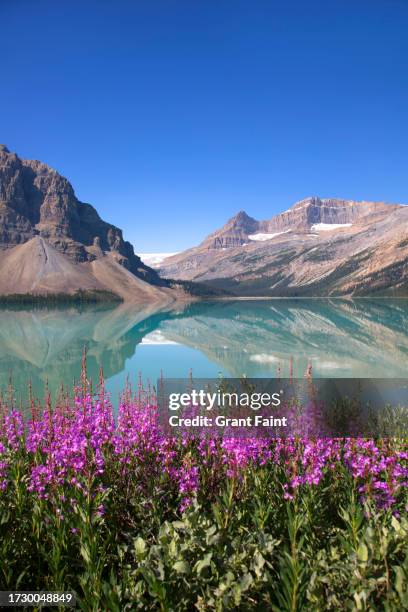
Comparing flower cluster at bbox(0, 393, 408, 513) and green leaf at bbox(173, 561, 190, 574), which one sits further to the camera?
flower cluster at bbox(0, 393, 408, 513)

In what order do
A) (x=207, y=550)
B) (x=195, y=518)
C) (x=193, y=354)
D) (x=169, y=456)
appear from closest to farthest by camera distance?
(x=207, y=550) < (x=195, y=518) < (x=169, y=456) < (x=193, y=354)

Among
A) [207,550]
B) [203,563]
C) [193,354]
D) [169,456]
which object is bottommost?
[193,354]

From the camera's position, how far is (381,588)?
4543mm

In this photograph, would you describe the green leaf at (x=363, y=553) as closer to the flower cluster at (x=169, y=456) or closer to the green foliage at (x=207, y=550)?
the green foliage at (x=207, y=550)

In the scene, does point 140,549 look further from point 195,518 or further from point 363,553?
point 363,553

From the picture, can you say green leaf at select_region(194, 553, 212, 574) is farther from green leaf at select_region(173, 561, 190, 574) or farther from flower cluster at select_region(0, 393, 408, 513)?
flower cluster at select_region(0, 393, 408, 513)

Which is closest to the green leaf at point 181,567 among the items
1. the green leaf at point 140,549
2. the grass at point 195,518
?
the grass at point 195,518

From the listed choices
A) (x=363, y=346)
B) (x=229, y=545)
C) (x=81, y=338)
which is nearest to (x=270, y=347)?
(x=363, y=346)

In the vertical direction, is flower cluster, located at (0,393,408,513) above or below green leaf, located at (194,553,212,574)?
above

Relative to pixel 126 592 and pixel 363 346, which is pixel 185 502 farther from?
pixel 363 346

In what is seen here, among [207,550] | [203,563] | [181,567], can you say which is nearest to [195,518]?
[207,550]

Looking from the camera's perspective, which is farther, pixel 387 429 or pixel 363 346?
pixel 363 346

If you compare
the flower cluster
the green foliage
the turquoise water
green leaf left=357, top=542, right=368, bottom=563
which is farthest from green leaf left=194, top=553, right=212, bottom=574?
the turquoise water

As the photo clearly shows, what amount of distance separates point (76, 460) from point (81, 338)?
254 ft
